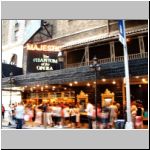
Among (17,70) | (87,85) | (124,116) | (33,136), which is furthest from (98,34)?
(33,136)

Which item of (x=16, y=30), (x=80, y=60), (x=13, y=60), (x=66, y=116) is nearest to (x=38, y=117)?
(x=66, y=116)

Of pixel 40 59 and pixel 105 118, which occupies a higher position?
pixel 40 59

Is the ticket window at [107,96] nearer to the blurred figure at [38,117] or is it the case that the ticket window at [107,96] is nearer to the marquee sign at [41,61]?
the marquee sign at [41,61]

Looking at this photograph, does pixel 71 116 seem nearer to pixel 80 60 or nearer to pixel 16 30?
pixel 80 60

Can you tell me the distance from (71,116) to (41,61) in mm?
6582

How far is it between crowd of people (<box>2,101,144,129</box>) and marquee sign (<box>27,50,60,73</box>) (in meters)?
3.44

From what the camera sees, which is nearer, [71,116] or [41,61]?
[71,116]

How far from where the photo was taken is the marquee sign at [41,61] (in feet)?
78.4

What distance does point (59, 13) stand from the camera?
14516 mm

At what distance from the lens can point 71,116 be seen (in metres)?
19.1

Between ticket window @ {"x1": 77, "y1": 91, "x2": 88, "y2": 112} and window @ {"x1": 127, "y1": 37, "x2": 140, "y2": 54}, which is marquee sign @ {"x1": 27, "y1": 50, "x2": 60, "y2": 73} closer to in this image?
ticket window @ {"x1": 77, "y1": 91, "x2": 88, "y2": 112}

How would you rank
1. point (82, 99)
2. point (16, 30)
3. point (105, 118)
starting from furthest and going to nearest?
point (16, 30) → point (82, 99) → point (105, 118)

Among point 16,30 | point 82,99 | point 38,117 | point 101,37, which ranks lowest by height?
point 38,117

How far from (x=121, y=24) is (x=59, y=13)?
3284 mm
